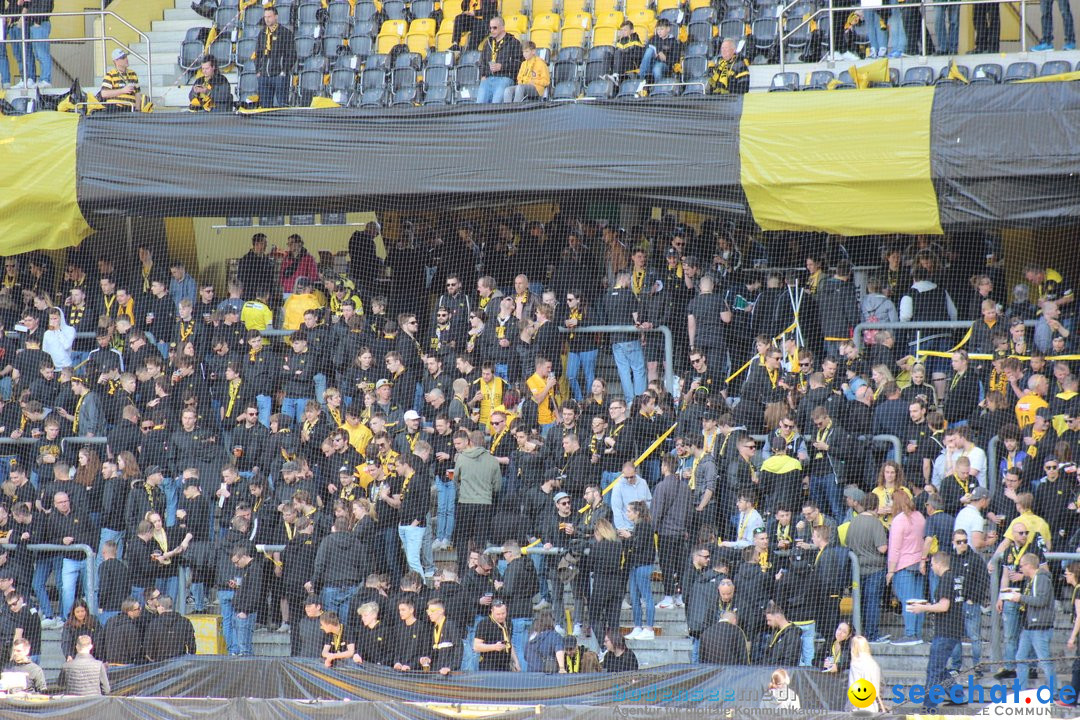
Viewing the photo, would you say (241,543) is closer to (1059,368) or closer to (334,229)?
(334,229)

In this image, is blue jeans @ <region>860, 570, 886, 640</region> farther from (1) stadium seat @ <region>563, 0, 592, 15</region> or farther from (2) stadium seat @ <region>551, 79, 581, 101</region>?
(1) stadium seat @ <region>563, 0, 592, 15</region>

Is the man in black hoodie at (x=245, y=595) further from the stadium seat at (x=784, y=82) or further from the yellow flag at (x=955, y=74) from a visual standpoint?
the yellow flag at (x=955, y=74)

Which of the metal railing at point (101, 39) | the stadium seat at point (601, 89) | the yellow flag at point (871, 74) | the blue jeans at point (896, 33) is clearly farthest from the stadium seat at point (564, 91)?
the metal railing at point (101, 39)

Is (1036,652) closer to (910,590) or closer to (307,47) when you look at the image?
(910,590)

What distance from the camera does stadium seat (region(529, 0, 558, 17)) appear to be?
21.3 metres

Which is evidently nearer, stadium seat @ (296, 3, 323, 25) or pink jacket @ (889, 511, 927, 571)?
pink jacket @ (889, 511, 927, 571)

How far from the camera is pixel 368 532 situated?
1502 centimetres

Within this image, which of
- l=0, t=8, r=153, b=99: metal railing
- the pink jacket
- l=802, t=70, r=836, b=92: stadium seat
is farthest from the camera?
l=0, t=8, r=153, b=99: metal railing

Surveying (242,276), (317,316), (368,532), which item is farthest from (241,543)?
(242,276)

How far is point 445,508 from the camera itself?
609 inches

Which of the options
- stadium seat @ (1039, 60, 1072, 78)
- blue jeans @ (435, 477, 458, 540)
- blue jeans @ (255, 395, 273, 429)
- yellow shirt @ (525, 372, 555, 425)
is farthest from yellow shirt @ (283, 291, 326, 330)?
stadium seat @ (1039, 60, 1072, 78)

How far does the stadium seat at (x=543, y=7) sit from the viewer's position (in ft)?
69.9

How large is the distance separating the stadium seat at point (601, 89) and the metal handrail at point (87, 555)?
294 inches

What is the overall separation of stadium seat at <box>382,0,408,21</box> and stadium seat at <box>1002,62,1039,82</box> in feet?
25.9
